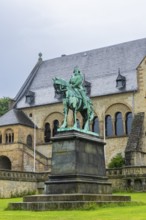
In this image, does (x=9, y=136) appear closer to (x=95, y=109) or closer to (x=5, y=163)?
(x=5, y=163)

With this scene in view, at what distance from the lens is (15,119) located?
55.5m

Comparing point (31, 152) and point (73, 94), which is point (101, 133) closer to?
point (31, 152)

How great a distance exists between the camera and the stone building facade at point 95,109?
1984 inches

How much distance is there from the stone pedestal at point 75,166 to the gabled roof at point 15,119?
32478 mm

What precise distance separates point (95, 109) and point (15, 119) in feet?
34.4

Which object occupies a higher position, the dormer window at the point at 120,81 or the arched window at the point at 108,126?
the dormer window at the point at 120,81

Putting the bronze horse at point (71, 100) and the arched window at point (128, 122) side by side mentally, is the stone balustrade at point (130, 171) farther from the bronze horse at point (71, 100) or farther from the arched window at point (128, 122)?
the bronze horse at point (71, 100)

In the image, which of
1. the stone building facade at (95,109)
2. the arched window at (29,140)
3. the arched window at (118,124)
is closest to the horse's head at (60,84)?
the stone building facade at (95,109)

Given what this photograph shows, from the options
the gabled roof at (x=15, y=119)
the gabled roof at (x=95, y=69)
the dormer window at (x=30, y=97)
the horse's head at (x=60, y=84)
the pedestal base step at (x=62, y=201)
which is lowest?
the pedestal base step at (x=62, y=201)

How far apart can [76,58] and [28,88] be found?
8.14 m

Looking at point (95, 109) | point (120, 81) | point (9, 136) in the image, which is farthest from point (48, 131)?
point (120, 81)

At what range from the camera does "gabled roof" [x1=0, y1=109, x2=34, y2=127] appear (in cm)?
5513

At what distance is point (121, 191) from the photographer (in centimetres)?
3622

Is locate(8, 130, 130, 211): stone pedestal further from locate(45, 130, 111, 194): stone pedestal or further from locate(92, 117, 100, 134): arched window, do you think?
locate(92, 117, 100, 134): arched window
